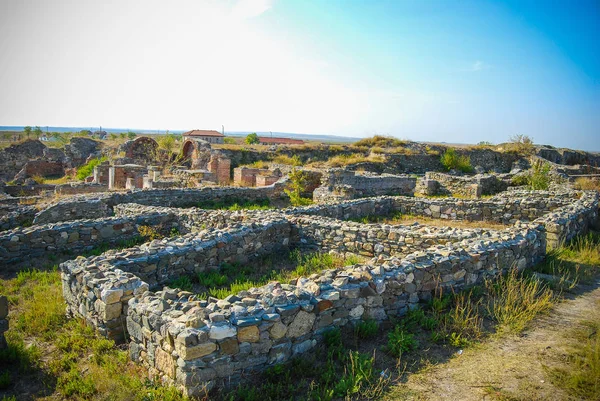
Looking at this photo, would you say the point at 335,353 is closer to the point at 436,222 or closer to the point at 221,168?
the point at 436,222

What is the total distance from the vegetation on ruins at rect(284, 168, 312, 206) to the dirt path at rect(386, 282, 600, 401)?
10739 mm

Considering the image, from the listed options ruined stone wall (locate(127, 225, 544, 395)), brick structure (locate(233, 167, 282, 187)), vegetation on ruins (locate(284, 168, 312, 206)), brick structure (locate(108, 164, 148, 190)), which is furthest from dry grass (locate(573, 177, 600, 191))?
brick structure (locate(108, 164, 148, 190))

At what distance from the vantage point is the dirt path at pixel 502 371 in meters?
3.62

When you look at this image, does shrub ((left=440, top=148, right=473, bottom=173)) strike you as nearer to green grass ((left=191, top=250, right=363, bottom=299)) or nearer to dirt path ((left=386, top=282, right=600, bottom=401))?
green grass ((left=191, top=250, right=363, bottom=299))

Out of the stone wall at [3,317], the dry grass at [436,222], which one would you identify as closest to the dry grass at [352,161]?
the dry grass at [436,222]

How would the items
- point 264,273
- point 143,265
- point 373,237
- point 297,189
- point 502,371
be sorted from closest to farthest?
point 502,371 < point 143,265 < point 264,273 < point 373,237 < point 297,189

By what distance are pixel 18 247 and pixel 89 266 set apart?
378cm

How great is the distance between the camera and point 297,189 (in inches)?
609

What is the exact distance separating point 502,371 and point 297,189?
11949mm

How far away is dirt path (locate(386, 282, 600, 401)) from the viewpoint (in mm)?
3621

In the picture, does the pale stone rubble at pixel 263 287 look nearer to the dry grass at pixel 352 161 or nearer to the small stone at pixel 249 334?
the small stone at pixel 249 334

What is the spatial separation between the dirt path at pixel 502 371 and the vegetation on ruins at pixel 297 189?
10739 mm

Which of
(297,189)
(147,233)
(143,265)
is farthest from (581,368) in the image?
(297,189)

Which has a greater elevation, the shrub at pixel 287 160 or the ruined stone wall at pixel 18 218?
the shrub at pixel 287 160
